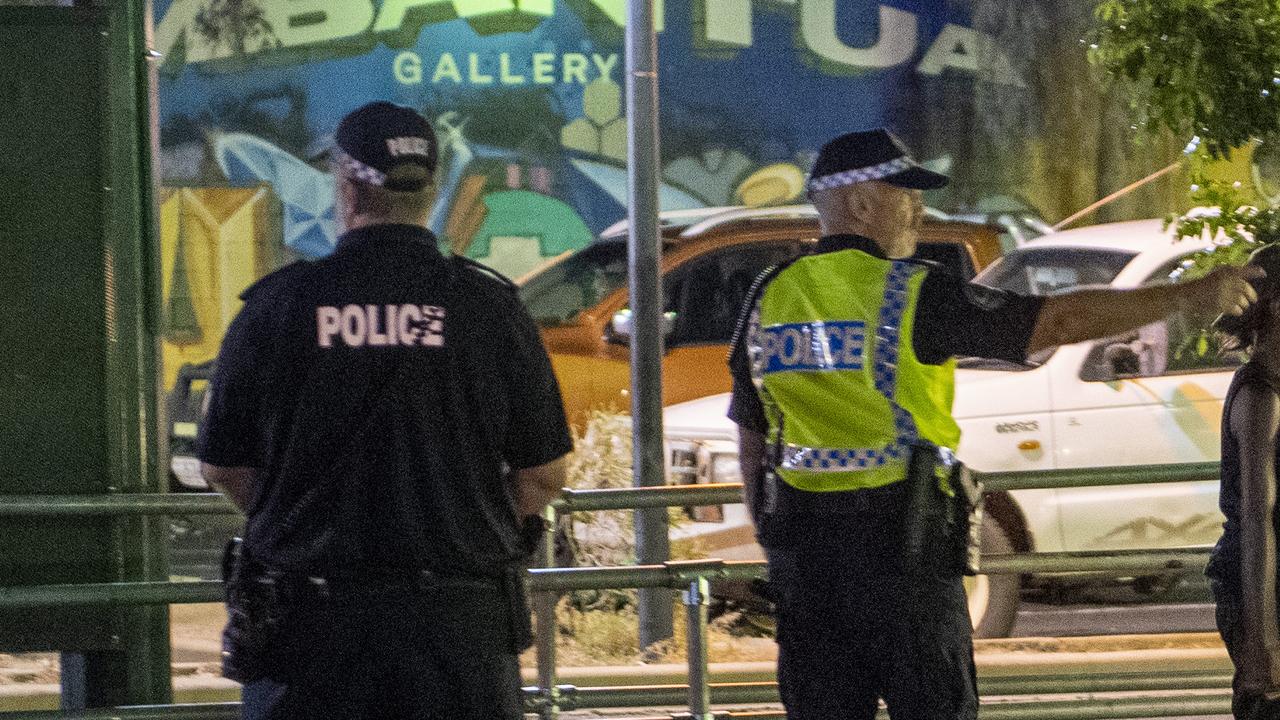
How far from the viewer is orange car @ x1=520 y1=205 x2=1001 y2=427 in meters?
11.5

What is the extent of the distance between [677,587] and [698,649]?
18 cm

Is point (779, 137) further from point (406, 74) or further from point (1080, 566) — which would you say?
point (1080, 566)

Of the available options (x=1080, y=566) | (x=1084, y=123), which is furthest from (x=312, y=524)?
(x=1084, y=123)

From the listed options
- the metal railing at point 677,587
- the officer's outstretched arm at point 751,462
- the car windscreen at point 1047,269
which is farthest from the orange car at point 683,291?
the officer's outstretched arm at point 751,462

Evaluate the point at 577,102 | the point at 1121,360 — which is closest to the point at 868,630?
the point at 1121,360

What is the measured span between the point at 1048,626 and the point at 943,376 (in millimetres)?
6333

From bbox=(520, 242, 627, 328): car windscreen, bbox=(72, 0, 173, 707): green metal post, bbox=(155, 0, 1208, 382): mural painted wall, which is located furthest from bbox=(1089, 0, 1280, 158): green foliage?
bbox=(155, 0, 1208, 382): mural painted wall

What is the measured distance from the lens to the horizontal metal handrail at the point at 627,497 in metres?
5.02

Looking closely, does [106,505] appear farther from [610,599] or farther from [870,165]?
[610,599]

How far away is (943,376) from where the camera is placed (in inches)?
163

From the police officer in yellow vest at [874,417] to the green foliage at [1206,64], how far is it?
2.98ft

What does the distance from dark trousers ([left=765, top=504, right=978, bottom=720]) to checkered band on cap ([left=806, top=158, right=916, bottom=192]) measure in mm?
758

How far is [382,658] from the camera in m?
3.56

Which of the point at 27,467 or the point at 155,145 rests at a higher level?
the point at 155,145
